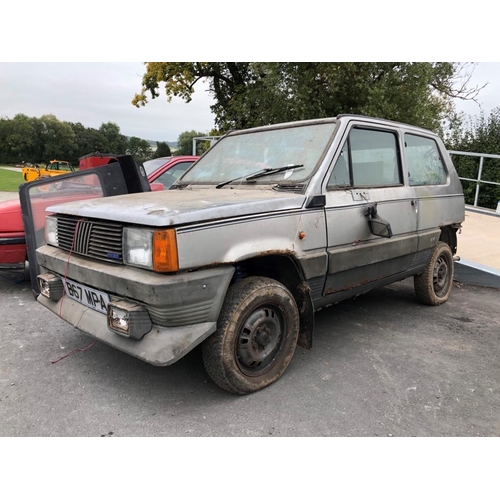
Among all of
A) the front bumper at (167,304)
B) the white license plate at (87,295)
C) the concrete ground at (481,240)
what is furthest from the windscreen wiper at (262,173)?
the concrete ground at (481,240)

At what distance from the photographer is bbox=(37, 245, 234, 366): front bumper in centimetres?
223

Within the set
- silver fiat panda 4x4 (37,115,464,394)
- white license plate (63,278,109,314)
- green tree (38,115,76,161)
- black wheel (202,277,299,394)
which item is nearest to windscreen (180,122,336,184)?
silver fiat panda 4x4 (37,115,464,394)

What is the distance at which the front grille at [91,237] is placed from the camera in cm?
250

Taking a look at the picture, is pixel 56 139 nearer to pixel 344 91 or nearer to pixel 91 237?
pixel 344 91

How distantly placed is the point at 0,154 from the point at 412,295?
81.4 meters

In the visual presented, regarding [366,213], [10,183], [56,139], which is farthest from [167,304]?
[56,139]

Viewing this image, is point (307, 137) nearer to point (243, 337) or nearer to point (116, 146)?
point (243, 337)

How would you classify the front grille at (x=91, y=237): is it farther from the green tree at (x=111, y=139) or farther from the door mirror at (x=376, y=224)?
the green tree at (x=111, y=139)

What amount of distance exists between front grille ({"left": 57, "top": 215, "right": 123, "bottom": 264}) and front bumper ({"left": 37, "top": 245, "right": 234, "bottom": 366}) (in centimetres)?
9

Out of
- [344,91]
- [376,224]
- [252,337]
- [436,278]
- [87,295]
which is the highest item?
[344,91]

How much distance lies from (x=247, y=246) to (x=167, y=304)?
0.61 m

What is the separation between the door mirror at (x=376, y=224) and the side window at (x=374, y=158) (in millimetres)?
241

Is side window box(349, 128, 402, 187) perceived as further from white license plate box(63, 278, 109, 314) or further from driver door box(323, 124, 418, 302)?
white license plate box(63, 278, 109, 314)

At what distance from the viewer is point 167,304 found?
2.24m
